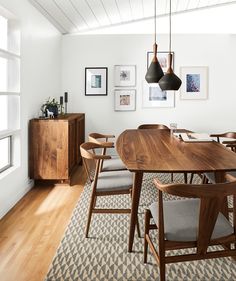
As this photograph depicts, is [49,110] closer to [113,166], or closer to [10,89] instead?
[10,89]

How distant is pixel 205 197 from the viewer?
1.53 meters

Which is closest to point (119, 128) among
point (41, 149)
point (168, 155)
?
point (41, 149)

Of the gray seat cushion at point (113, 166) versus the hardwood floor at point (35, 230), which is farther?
the gray seat cushion at point (113, 166)

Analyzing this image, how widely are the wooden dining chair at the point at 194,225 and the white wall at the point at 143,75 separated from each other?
4022 millimetres

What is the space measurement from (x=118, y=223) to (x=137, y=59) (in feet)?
11.9

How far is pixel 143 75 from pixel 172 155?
3584 millimetres

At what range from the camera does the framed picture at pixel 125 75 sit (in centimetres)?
579

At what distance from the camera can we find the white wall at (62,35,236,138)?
224 inches

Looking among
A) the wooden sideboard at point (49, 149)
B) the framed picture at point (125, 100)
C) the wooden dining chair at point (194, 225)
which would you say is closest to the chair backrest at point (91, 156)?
the wooden dining chair at point (194, 225)

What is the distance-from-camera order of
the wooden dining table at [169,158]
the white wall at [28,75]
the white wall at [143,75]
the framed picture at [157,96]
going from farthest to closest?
the framed picture at [157,96] < the white wall at [143,75] < the white wall at [28,75] < the wooden dining table at [169,158]

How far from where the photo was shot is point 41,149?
13.3 feet

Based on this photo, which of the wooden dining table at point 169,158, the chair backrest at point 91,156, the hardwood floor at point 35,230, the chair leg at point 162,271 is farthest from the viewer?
the chair backrest at point 91,156

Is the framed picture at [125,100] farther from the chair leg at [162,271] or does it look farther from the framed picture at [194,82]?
the chair leg at [162,271]

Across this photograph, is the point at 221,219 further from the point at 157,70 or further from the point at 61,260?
the point at 157,70
